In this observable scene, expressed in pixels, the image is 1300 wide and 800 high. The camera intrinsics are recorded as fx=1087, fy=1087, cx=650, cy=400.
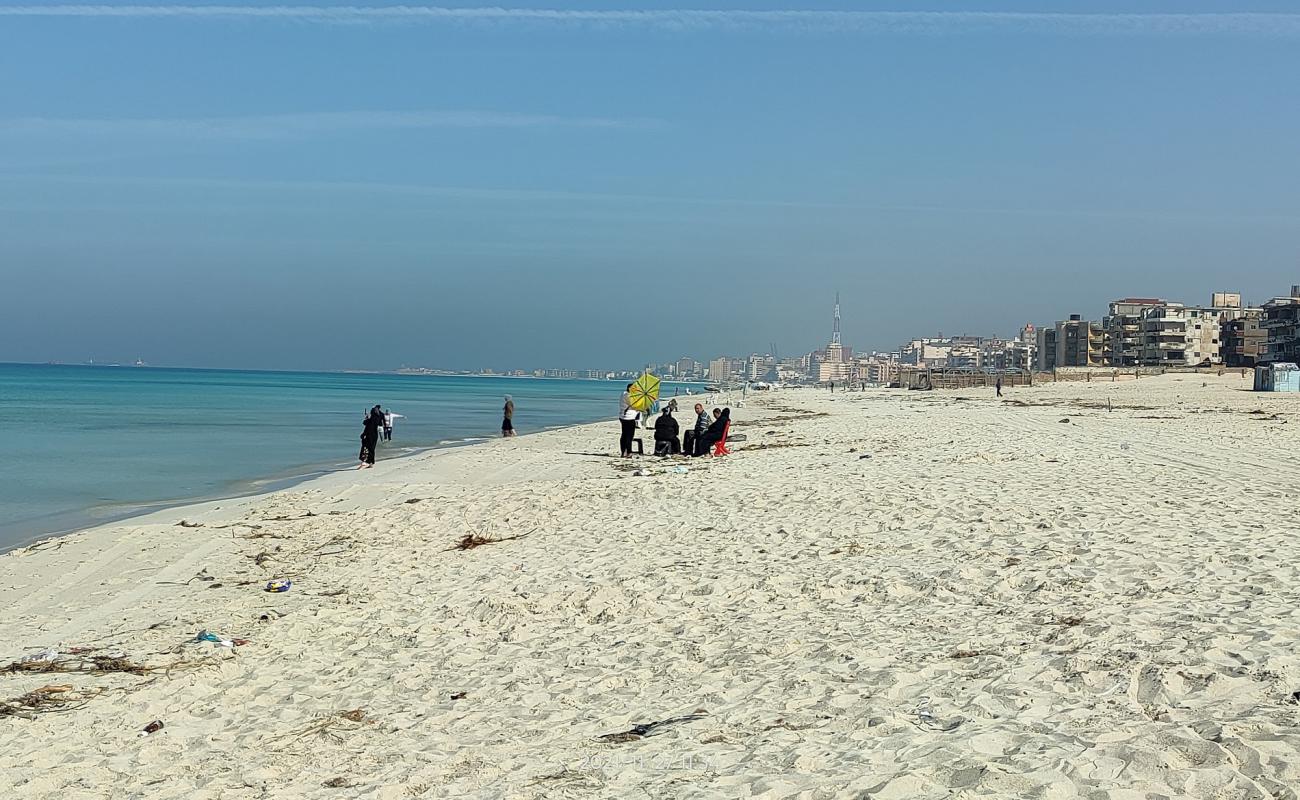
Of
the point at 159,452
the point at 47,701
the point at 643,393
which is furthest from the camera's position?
the point at 159,452

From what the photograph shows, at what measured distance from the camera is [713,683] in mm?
6312

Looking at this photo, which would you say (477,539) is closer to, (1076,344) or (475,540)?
(475,540)

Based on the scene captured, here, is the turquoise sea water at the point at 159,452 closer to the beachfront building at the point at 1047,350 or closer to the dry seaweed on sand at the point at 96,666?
the dry seaweed on sand at the point at 96,666

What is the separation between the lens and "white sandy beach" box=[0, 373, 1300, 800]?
15.9 ft

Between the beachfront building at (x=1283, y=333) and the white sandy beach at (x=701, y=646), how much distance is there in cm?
8808

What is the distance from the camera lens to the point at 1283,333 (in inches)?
3802

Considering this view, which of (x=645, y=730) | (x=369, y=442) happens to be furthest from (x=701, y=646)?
(x=369, y=442)

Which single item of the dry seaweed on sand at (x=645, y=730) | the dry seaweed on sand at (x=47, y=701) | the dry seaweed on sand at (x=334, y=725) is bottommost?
the dry seaweed on sand at (x=47, y=701)

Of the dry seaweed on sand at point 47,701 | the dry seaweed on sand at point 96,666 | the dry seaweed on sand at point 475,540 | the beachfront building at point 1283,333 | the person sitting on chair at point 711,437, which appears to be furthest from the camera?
the beachfront building at point 1283,333

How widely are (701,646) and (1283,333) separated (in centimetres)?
10574

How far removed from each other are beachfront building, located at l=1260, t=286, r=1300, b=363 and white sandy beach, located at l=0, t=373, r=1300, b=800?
88078mm

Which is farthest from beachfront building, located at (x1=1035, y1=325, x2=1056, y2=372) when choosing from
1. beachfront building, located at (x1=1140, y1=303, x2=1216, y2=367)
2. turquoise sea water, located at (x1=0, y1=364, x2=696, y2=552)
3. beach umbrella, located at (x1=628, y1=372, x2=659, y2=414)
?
beach umbrella, located at (x1=628, y1=372, x2=659, y2=414)

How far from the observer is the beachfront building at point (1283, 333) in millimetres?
89688

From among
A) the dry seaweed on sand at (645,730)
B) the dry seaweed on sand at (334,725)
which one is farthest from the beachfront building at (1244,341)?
the dry seaweed on sand at (334,725)
